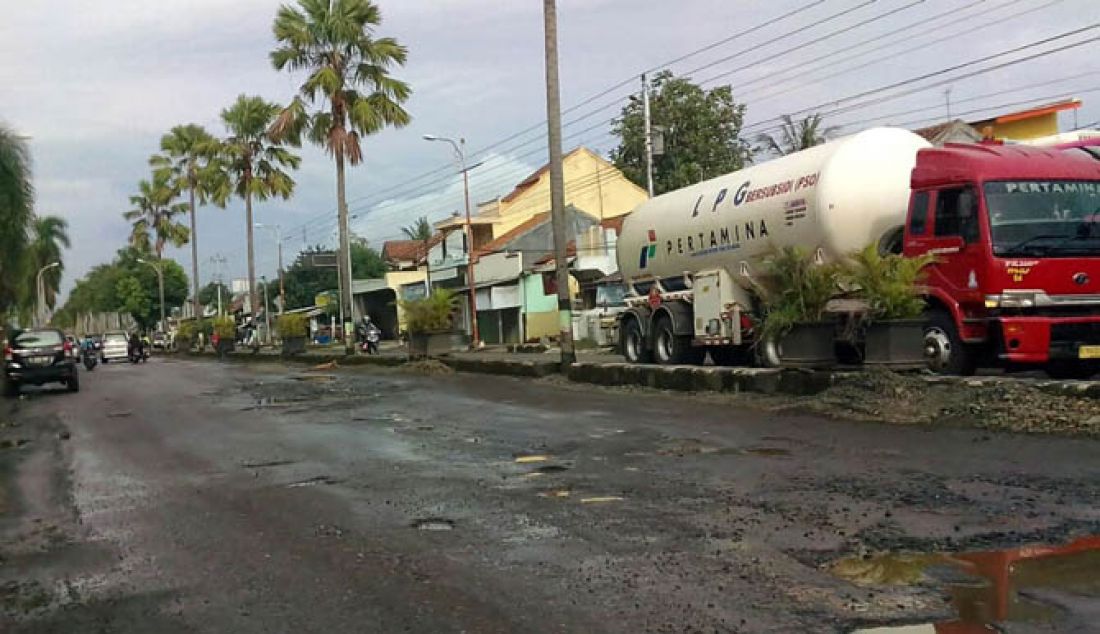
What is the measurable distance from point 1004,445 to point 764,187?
8.06 metres

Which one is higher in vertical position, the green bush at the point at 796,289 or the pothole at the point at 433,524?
the green bush at the point at 796,289

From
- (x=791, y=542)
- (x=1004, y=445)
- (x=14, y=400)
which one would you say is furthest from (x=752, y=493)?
(x=14, y=400)

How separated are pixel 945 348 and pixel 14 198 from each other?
28.2 metres

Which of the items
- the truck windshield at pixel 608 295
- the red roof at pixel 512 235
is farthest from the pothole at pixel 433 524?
the red roof at pixel 512 235

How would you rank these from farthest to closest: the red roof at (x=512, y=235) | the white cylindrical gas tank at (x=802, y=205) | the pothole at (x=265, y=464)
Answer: the red roof at (x=512, y=235) < the white cylindrical gas tank at (x=802, y=205) < the pothole at (x=265, y=464)

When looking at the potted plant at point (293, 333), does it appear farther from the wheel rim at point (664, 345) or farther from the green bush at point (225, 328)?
the wheel rim at point (664, 345)

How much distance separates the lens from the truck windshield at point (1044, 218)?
12.3 m

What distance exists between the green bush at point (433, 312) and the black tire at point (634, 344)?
7024 mm

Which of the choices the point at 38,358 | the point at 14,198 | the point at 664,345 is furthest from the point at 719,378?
the point at 14,198

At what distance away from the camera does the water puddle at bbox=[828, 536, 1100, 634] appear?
14.0ft

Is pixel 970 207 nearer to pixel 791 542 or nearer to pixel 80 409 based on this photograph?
pixel 791 542

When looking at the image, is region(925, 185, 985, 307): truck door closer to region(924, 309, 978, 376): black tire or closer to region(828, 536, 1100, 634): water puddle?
region(924, 309, 978, 376): black tire

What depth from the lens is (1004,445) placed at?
902 centimetres

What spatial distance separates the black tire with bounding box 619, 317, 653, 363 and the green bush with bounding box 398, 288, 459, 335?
7.02 metres
